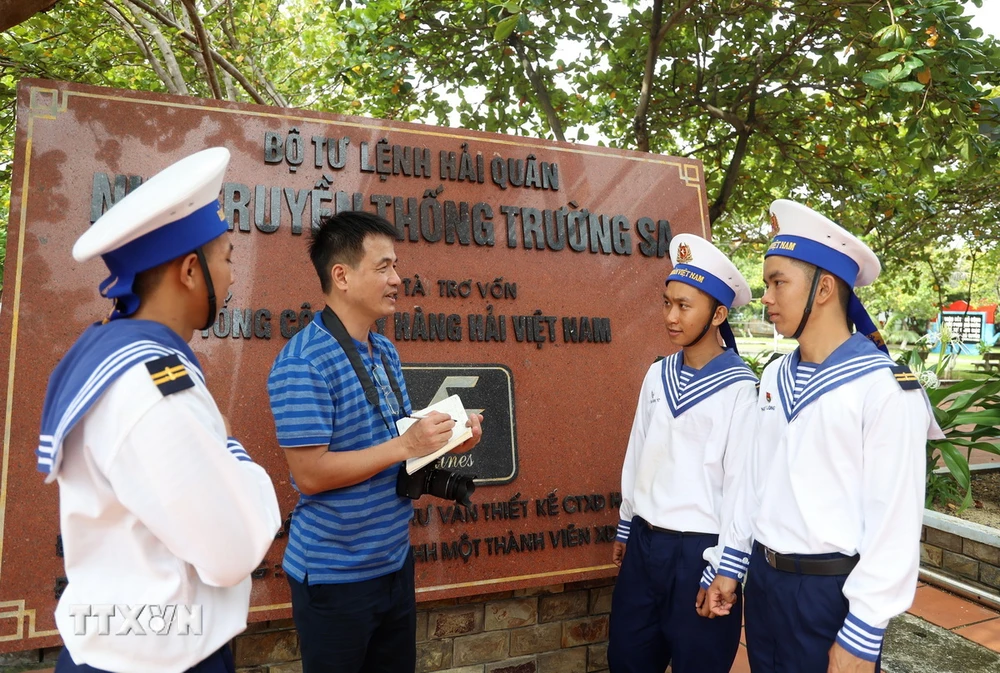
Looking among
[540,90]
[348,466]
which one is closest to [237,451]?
[348,466]

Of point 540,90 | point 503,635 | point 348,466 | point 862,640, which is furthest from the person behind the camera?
point 540,90

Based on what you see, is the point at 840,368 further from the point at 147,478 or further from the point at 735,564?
the point at 147,478

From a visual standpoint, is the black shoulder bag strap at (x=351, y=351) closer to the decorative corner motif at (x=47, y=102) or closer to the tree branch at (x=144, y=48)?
the decorative corner motif at (x=47, y=102)

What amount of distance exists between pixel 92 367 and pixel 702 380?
2.06 meters

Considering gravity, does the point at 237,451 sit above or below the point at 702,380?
below

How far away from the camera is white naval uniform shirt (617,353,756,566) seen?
8.36ft

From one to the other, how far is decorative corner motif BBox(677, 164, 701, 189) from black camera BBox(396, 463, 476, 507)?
240cm

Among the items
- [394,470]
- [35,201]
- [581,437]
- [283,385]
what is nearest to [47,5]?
[35,201]

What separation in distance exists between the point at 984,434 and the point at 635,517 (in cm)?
338

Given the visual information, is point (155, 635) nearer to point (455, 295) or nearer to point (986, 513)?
Answer: point (455, 295)

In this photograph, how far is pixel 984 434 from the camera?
475cm

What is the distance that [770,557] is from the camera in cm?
213

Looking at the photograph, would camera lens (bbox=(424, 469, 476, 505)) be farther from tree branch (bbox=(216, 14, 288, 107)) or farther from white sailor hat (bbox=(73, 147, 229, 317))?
tree branch (bbox=(216, 14, 288, 107))

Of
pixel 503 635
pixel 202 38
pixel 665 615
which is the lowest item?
pixel 503 635
